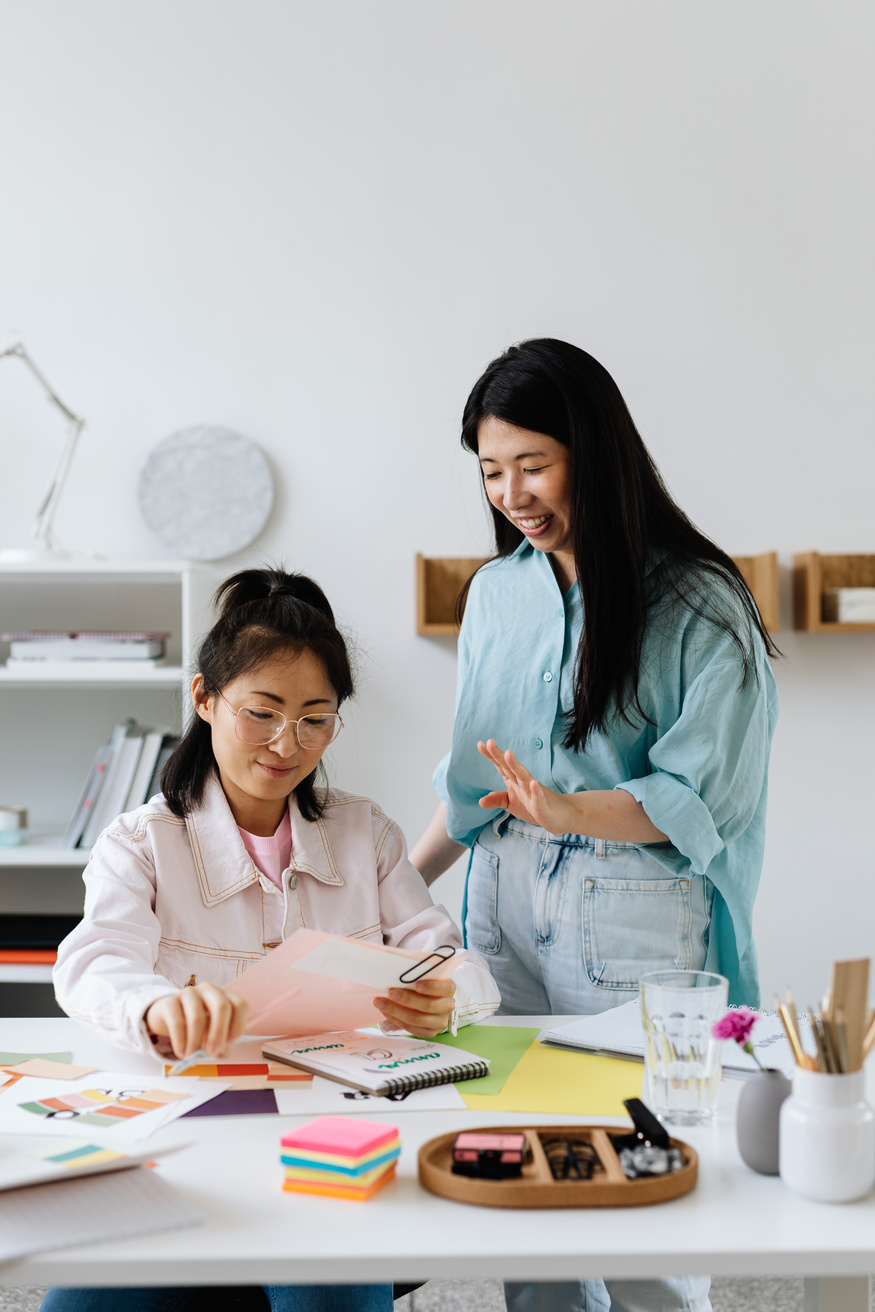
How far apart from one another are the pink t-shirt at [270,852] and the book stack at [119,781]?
3.74 feet

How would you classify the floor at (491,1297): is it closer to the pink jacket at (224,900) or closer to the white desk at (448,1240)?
the pink jacket at (224,900)

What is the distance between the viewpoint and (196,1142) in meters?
0.95

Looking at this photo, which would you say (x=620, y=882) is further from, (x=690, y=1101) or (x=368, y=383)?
(x=368, y=383)

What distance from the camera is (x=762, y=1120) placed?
0.90m

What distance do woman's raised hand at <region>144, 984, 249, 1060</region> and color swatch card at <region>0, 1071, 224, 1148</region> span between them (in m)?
0.05

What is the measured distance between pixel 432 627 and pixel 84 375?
3.60 ft

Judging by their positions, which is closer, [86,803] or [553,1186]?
[553,1186]

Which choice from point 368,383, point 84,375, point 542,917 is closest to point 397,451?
point 368,383

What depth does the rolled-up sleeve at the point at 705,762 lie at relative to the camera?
1.44 meters

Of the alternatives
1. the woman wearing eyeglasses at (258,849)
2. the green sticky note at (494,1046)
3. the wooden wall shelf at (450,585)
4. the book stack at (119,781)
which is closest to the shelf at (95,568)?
the book stack at (119,781)

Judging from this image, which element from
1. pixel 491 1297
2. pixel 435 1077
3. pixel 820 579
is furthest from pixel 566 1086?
pixel 820 579

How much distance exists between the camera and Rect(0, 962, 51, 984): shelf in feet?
7.98

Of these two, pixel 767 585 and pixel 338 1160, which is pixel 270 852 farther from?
pixel 767 585

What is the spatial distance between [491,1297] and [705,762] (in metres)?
1.39
